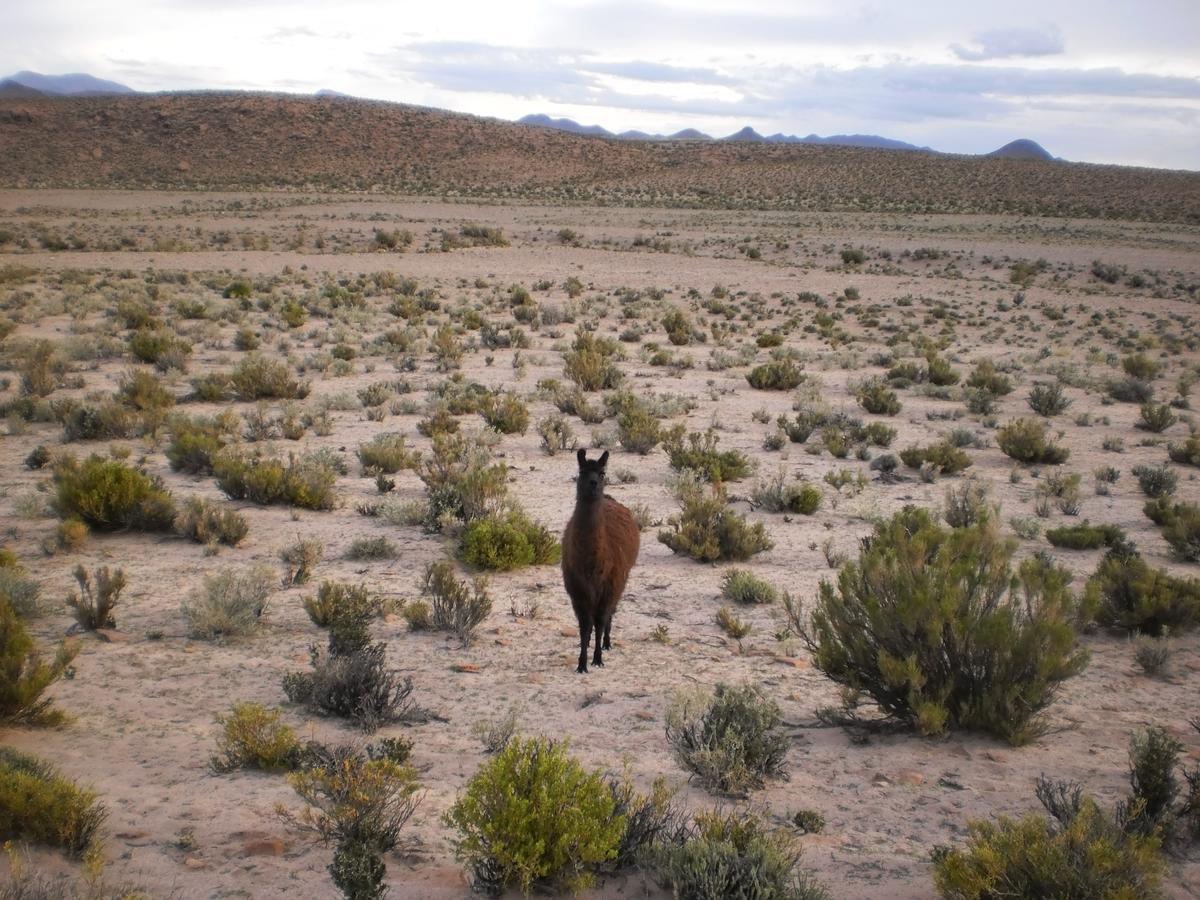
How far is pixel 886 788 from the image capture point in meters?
5.32

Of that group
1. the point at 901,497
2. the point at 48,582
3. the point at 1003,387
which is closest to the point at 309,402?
the point at 48,582

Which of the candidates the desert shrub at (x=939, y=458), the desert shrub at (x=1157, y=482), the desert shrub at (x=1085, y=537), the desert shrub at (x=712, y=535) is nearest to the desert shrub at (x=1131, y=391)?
the desert shrub at (x=1157, y=482)

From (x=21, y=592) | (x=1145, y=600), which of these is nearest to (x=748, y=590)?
(x=1145, y=600)

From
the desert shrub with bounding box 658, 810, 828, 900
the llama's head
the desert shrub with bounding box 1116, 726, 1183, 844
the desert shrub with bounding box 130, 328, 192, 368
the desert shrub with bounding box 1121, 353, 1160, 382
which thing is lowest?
the desert shrub with bounding box 130, 328, 192, 368

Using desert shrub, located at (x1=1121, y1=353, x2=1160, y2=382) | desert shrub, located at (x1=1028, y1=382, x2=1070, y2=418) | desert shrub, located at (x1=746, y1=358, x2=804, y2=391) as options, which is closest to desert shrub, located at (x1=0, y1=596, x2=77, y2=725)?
desert shrub, located at (x1=746, y1=358, x2=804, y2=391)

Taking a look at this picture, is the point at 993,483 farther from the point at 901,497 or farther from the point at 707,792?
the point at 707,792

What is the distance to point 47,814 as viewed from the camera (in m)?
4.34

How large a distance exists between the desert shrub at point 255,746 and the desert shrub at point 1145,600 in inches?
246

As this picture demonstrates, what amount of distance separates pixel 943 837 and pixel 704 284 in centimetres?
3419

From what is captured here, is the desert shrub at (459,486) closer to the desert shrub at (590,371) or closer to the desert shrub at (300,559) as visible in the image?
the desert shrub at (300,559)

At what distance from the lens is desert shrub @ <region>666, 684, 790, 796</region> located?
526 centimetres

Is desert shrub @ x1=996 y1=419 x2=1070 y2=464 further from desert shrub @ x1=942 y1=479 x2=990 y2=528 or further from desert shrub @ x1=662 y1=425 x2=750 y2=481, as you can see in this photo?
desert shrub @ x1=662 y1=425 x2=750 y2=481

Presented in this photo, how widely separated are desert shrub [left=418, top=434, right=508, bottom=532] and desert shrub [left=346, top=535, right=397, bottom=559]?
0.74 meters

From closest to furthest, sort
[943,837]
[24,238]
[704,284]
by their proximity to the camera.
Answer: [943,837] → [704,284] → [24,238]
